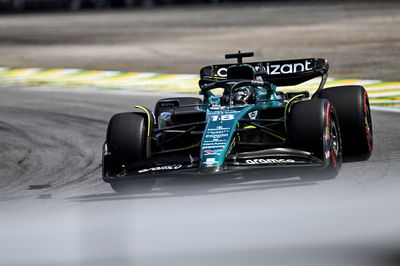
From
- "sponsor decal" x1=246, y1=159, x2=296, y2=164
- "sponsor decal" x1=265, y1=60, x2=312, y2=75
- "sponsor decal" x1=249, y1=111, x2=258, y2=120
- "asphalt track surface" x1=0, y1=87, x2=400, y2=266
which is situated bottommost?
"asphalt track surface" x1=0, y1=87, x2=400, y2=266

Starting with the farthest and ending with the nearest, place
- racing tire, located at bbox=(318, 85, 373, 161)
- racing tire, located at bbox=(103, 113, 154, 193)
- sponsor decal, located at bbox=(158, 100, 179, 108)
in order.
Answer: sponsor decal, located at bbox=(158, 100, 179, 108) < racing tire, located at bbox=(318, 85, 373, 161) < racing tire, located at bbox=(103, 113, 154, 193)

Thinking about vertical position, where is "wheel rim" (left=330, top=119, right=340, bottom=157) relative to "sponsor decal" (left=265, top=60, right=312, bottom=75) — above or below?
below

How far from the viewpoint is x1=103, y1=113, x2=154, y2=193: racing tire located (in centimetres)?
918

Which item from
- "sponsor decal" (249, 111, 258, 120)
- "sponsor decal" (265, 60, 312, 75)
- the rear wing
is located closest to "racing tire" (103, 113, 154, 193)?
"sponsor decal" (249, 111, 258, 120)

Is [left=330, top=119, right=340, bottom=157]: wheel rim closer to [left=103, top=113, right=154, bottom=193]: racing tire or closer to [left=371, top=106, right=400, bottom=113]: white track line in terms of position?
[left=103, top=113, right=154, bottom=193]: racing tire

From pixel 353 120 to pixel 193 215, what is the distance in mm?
2888

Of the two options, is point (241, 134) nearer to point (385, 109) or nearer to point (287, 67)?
point (287, 67)

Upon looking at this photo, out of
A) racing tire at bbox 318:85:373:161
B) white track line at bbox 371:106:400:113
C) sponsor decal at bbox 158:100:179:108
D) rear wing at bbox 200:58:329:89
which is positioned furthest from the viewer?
white track line at bbox 371:106:400:113

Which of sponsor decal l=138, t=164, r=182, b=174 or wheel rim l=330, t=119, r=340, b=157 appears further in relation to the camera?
wheel rim l=330, t=119, r=340, b=157

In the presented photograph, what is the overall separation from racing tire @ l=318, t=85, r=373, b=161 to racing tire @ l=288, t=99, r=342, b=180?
0.78m

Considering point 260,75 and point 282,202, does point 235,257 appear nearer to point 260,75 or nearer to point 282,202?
point 282,202

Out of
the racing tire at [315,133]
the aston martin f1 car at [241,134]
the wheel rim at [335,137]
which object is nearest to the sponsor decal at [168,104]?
the aston martin f1 car at [241,134]

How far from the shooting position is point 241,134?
31.6 ft

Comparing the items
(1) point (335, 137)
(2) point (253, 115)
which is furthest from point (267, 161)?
(2) point (253, 115)
